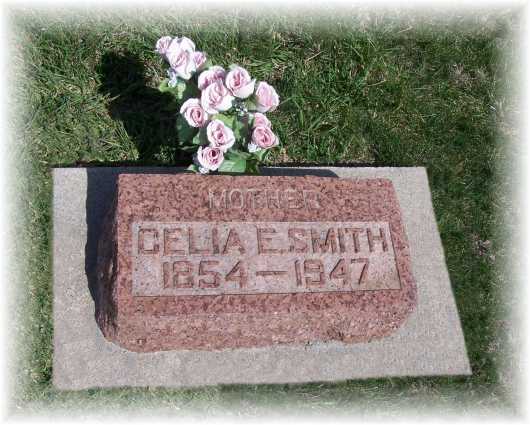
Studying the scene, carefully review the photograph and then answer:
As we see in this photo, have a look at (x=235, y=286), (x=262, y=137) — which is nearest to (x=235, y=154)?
(x=262, y=137)

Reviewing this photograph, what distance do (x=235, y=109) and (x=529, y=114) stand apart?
2.86m

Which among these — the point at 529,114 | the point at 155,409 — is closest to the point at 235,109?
the point at 155,409

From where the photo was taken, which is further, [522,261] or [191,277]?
[522,261]

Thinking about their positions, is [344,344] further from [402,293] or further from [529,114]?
[529,114]

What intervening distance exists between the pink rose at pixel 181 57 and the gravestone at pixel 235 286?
593mm

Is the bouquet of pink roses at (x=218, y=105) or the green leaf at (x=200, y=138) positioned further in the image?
the green leaf at (x=200, y=138)

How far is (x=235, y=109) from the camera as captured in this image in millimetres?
3309

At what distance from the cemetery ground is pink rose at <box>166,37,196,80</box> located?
54 centimetres

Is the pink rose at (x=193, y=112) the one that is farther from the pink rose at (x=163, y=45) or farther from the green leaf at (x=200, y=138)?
the pink rose at (x=163, y=45)

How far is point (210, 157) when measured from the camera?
3248 mm

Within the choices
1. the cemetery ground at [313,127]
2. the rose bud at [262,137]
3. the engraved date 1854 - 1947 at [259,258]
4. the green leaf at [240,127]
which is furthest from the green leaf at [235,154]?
the cemetery ground at [313,127]

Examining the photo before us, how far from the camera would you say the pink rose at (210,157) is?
3.24 m

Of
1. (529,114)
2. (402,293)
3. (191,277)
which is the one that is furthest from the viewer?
(529,114)

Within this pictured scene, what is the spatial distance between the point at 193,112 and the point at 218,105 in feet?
0.49
